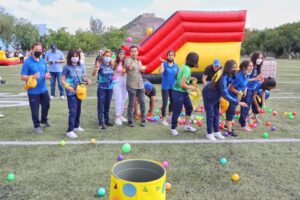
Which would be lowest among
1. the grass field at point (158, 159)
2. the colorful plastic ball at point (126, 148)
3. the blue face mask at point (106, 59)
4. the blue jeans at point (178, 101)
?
the grass field at point (158, 159)

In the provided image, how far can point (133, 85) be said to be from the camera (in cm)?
615

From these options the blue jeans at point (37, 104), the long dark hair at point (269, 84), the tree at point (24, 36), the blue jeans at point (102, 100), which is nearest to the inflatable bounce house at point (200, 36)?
the long dark hair at point (269, 84)

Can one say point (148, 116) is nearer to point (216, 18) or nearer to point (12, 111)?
point (12, 111)

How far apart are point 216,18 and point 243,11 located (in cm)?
117

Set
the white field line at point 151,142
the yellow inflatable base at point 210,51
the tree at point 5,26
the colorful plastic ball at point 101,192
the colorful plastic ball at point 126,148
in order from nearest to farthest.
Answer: the colorful plastic ball at point 101,192 < the colorful plastic ball at point 126,148 < the white field line at point 151,142 < the yellow inflatable base at point 210,51 < the tree at point 5,26

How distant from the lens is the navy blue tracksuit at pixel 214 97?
5.19 metres

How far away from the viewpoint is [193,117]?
717 cm

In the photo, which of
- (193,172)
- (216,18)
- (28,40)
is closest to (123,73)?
(193,172)

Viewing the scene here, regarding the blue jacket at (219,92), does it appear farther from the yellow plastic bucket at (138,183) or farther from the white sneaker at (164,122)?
the yellow plastic bucket at (138,183)

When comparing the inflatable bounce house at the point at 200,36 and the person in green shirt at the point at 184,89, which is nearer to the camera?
the person in green shirt at the point at 184,89

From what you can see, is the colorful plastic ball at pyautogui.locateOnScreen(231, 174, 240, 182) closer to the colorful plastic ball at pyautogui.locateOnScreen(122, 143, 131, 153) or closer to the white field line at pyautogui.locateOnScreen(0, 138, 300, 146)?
the white field line at pyautogui.locateOnScreen(0, 138, 300, 146)

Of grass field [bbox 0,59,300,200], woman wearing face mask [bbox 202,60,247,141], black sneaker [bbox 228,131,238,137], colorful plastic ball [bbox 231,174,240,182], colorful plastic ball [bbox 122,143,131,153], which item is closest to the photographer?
grass field [bbox 0,59,300,200]

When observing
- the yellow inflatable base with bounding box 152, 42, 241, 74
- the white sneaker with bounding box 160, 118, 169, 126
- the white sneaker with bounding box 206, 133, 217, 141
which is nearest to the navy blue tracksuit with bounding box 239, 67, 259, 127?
the white sneaker with bounding box 206, 133, 217, 141

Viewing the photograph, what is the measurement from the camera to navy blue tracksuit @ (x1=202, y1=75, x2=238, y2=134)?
5.19 metres
